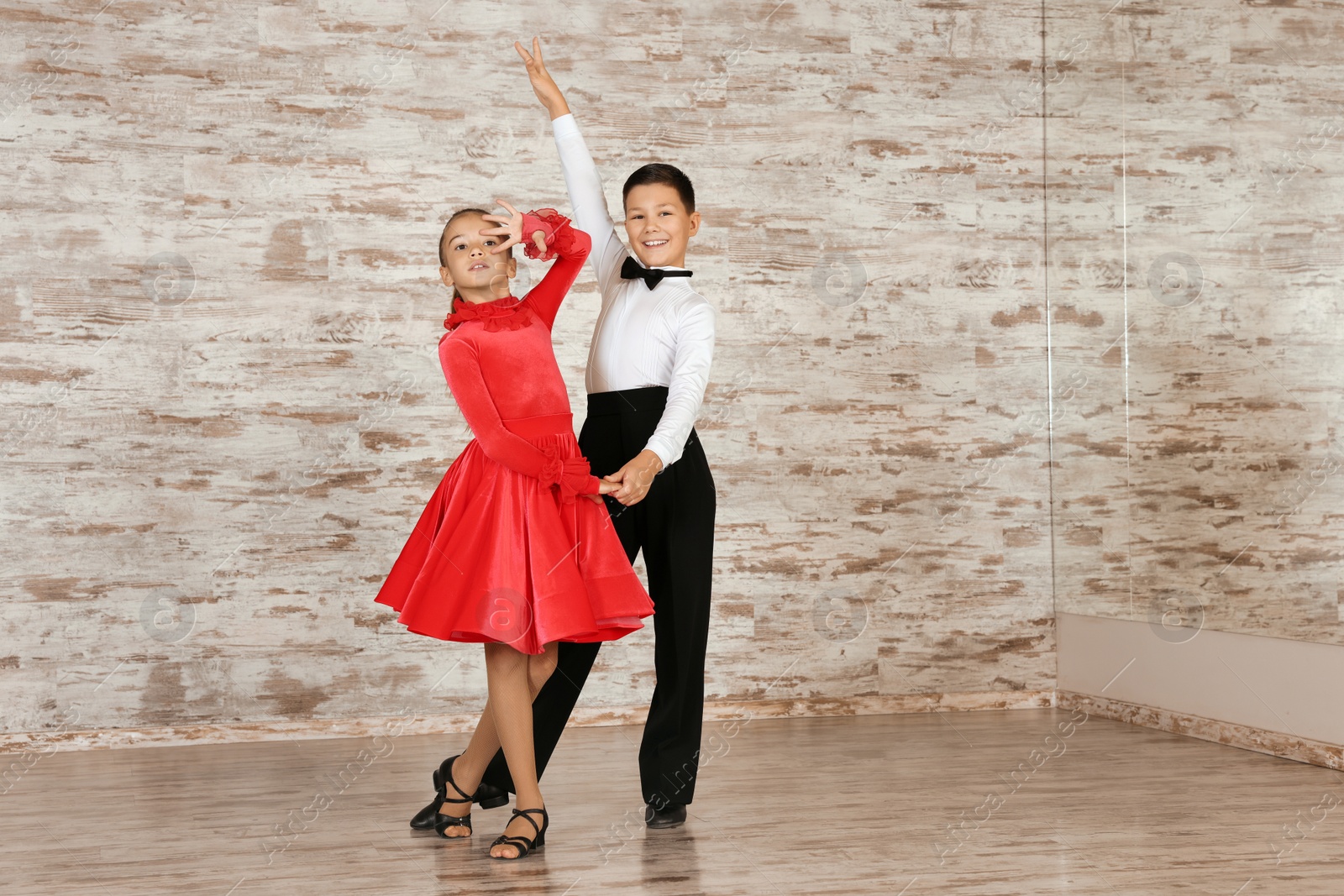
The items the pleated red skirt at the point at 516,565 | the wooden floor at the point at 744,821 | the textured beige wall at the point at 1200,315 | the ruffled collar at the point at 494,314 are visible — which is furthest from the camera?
the textured beige wall at the point at 1200,315

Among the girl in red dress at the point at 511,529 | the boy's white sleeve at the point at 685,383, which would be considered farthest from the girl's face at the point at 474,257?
the boy's white sleeve at the point at 685,383

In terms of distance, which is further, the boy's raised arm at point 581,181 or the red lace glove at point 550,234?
the boy's raised arm at point 581,181

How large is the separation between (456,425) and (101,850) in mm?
1675

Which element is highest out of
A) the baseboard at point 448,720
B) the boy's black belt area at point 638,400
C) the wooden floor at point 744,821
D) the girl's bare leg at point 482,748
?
the boy's black belt area at point 638,400

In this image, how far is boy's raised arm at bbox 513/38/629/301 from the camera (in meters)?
2.51

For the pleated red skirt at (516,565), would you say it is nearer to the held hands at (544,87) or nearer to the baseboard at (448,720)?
the held hands at (544,87)

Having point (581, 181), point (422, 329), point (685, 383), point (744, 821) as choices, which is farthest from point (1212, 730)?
point (422, 329)

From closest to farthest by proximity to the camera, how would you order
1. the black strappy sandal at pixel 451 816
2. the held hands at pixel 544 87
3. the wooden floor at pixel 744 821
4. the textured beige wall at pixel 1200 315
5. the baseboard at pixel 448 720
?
the wooden floor at pixel 744 821 < the black strappy sandal at pixel 451 816 < the held hands at pixel 544 87 < the textured beige wall at pixel 1200 315 < the baseboard at pixel 448 720

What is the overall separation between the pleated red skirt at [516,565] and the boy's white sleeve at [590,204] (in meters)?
0.43

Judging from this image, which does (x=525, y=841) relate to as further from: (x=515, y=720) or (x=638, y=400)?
(x=638, y=400)

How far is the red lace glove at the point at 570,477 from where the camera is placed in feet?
7.30

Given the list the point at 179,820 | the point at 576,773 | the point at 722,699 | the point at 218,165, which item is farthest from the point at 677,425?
the point at 218,165

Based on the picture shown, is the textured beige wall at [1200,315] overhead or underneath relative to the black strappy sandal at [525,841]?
overhead

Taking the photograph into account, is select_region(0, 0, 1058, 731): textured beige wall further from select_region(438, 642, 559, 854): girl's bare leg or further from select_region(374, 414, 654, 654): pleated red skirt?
select_region(374, 414, 654, 654): pleated red skirt
